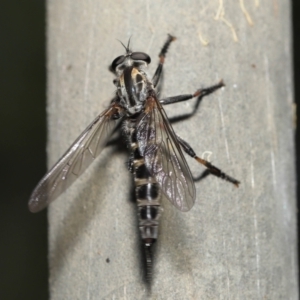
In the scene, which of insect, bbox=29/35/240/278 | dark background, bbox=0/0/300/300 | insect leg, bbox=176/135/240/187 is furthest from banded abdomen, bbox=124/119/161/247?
dark background, bbox=0/0/300/300

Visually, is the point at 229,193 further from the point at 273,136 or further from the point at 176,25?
the point at 176,25

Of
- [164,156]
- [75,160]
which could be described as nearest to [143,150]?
[164,156]

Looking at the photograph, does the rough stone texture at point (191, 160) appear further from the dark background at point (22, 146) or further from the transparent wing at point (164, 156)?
the dark background at point (22, 146)

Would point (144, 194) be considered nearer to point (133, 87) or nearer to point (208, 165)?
point (208, 165)

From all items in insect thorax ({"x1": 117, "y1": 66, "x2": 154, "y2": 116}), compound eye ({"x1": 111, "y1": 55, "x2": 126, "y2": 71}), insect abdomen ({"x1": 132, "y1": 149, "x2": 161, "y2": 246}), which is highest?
compound eye ({"x1": 111, "y1": 55, "x2": 126, "y2": 71})

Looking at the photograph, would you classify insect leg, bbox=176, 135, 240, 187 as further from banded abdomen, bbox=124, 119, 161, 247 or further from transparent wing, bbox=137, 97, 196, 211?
banded abdomen, bbox=124, 119, 161, 247
